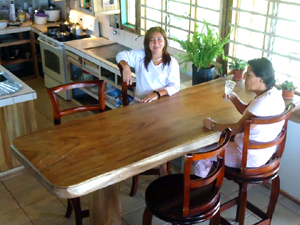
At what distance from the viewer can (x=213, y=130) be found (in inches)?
98.5

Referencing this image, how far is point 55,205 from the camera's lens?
3.33m

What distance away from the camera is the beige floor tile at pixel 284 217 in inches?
125

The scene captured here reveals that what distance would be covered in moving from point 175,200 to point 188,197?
193mm

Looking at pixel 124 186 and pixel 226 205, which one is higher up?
pixel 226 205

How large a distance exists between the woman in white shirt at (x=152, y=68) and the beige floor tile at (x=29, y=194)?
120 cm

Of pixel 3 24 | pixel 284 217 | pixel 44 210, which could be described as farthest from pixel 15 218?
pixel 3 24

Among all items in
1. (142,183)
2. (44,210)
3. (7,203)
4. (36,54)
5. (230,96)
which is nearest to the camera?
(230,96)

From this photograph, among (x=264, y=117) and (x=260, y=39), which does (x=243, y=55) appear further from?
(x=264, y=117)

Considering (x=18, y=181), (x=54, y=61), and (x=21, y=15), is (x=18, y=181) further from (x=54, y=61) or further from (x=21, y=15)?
(x=21, y=15)

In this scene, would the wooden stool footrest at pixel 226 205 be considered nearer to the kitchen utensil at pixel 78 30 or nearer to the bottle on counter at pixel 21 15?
the kitchen utensil at pixel 78 30

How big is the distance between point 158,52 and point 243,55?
3.32 ft

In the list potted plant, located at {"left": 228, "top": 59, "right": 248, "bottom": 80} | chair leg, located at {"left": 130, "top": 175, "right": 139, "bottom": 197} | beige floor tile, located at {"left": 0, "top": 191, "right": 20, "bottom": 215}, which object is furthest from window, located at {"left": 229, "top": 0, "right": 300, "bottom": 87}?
beige floor tile, located at {"left": 0, "top": 191, "right": 20, "bottom": 215}

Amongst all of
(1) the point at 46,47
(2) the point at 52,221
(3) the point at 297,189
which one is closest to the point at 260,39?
(3) the point at 297,189

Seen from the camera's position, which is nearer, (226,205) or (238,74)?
(226,205)
